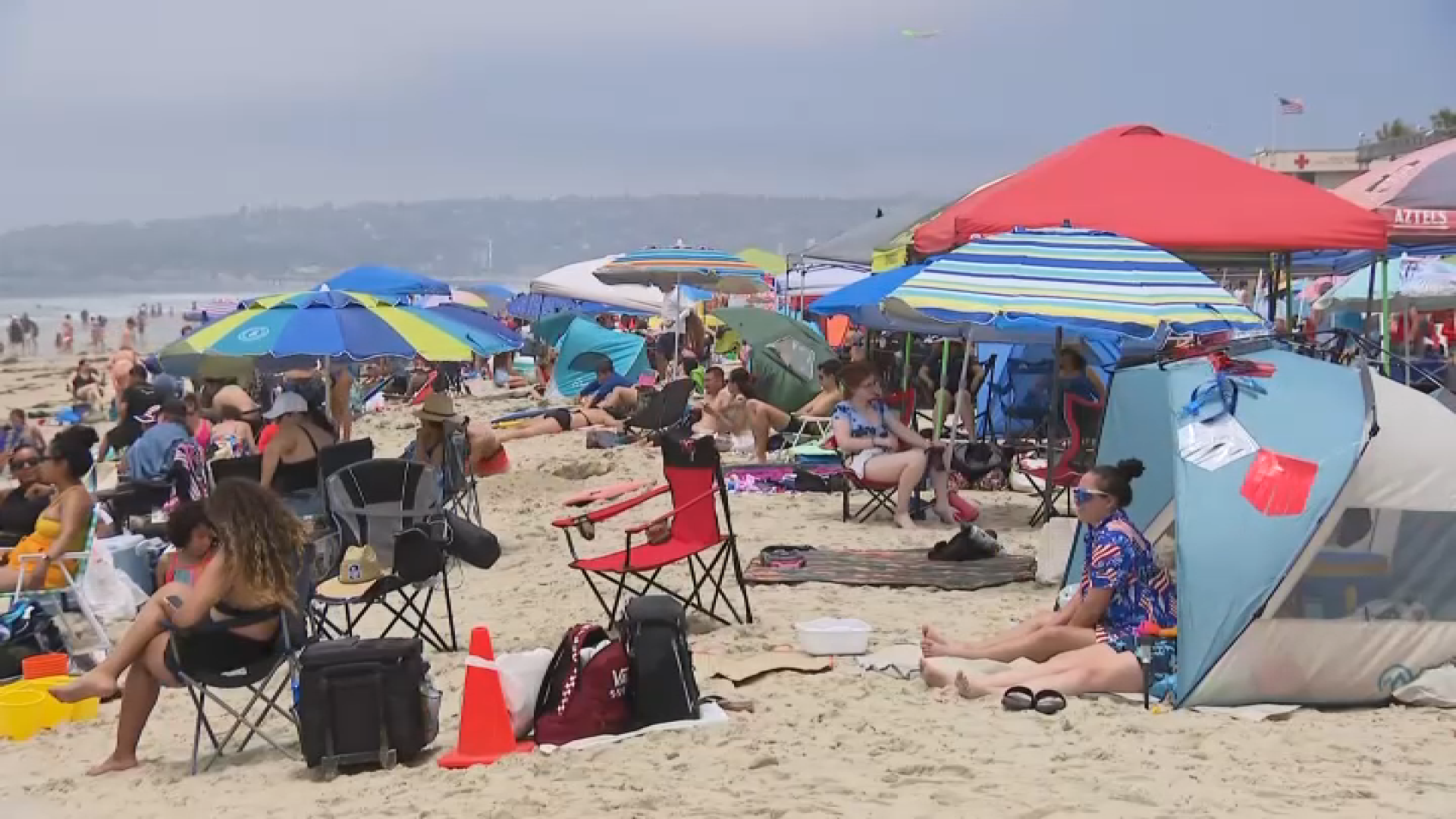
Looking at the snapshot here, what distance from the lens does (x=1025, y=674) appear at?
5512 millimetres

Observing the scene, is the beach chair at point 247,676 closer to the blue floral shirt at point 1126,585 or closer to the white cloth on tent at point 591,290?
the blue floral shirt at point 1126,585

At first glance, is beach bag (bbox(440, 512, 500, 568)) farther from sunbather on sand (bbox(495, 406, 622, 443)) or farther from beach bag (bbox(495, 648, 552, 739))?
sunbather on sand (bbox(495, 406, 622, 443))

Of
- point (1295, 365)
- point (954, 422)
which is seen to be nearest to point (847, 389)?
point (954, 422)

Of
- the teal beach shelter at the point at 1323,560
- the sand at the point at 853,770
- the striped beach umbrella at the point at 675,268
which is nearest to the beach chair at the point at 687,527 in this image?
the sand at the point at 853,770

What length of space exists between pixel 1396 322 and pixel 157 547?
1423cm

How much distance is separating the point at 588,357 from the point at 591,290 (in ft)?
12.9

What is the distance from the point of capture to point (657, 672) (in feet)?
16.7

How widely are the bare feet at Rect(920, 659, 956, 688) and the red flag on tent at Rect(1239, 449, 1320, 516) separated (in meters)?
1.22

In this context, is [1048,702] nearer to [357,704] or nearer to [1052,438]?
[357,704]

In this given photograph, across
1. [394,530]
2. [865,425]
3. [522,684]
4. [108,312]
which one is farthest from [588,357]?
[108,312]

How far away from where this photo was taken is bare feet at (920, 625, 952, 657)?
5809 millimetres

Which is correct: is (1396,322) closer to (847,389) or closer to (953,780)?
(847,389)

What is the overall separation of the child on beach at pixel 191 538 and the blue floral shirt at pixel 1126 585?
10.8 feet

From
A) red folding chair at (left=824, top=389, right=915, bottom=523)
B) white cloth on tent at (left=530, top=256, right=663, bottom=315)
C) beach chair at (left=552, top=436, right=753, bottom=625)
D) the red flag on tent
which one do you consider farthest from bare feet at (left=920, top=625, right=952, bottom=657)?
white cloth on tent at (left=530, top=256, right=663, bottom=315)
